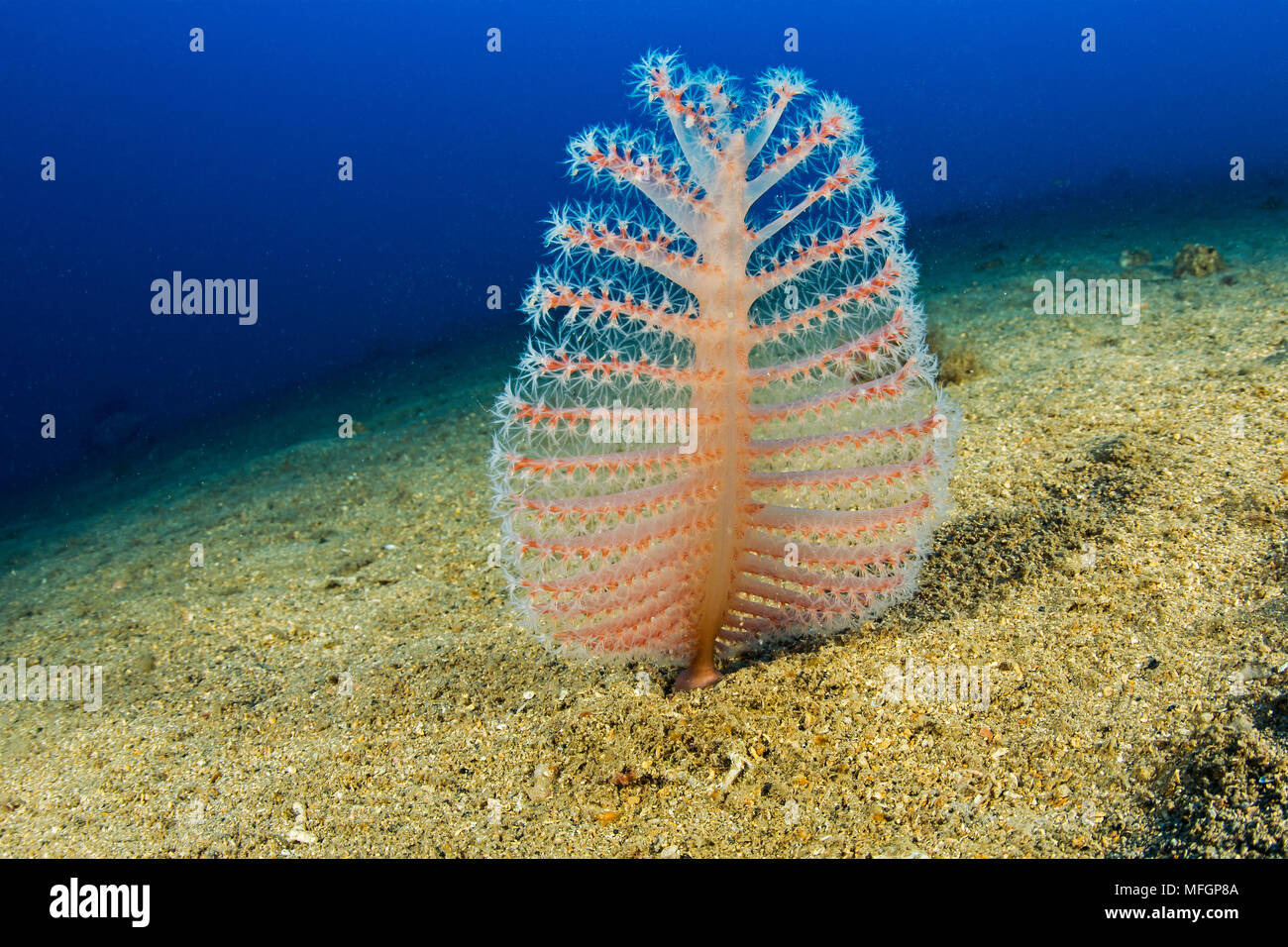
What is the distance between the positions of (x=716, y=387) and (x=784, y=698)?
1209 mm

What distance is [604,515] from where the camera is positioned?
2.46m

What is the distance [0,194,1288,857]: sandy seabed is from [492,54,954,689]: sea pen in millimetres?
423

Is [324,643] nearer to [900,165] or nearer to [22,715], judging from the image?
[22,715]

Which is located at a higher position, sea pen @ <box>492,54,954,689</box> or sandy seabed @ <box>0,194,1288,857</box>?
sea pen @ <box>492,54,954,689</box>

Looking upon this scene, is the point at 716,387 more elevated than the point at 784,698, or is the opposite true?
the point at 716,387

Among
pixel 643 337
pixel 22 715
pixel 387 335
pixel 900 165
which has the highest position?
pixel 900 165

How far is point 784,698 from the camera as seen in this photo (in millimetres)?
2617

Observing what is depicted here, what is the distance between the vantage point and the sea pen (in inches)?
85.7

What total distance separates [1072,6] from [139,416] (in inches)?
5675

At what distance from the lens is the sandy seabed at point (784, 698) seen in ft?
6.95

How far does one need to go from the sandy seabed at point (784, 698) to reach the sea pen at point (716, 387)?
423mm

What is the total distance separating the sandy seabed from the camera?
212cm

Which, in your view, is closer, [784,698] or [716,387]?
[716,387]
